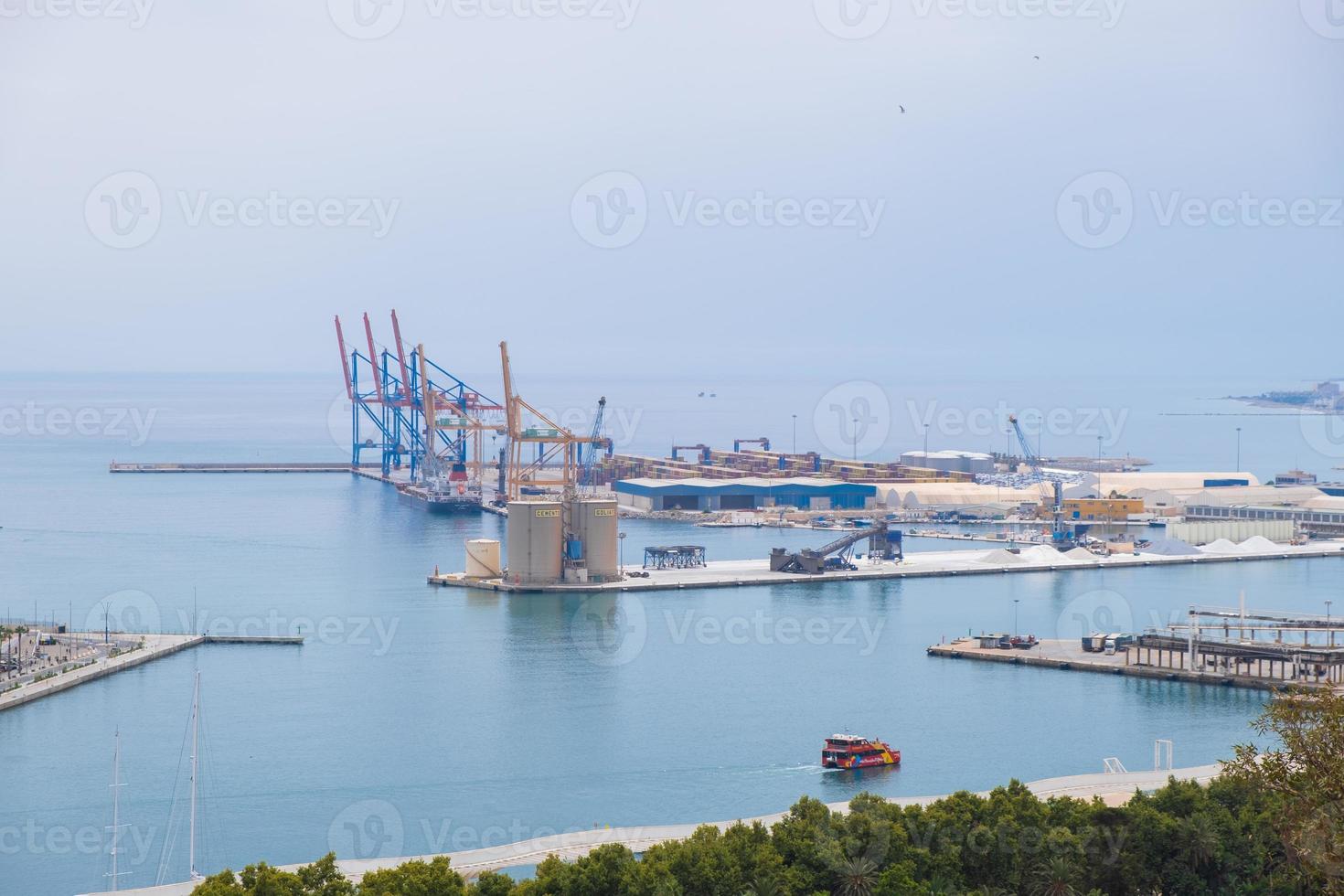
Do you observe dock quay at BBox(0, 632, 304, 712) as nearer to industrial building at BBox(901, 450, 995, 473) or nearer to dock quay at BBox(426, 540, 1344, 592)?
dock quay at BBox(426, 540, 1344, 592)

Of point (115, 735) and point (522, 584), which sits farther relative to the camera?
point (522, 584)

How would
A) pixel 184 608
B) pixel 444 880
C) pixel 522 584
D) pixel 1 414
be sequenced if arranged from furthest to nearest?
pixel 1 414
pixel 522 584
pixel 184 608
pixel 444 880

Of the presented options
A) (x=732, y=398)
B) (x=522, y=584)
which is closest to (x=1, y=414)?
(x=732, y=398)

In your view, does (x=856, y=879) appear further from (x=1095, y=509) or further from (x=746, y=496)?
(x=746, y=496)

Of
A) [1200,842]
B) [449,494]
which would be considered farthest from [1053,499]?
[1200,842]

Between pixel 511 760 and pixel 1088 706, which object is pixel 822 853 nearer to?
pixel 511 760

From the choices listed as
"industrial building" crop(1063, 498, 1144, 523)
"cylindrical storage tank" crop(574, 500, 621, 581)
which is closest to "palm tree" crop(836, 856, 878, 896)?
"cylindrical storage tank" crop(574, 500, 621, 581)

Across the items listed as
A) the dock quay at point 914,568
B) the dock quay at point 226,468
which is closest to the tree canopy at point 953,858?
the dock quay at point 914,568
